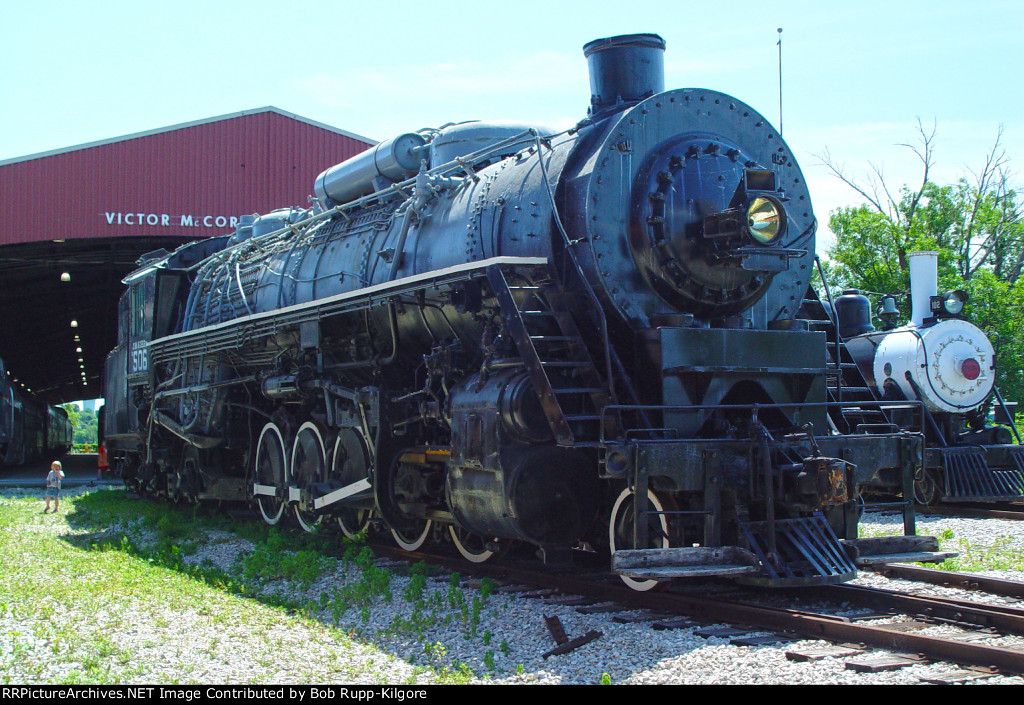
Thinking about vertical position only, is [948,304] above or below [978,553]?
above

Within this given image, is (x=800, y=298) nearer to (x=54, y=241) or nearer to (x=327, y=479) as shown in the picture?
(x=327, y=479)

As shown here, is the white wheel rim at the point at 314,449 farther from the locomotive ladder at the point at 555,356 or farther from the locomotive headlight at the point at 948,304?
the locomotive headlight at the point at 948,304

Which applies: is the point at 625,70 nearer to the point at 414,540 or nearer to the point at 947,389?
the point at 414,540

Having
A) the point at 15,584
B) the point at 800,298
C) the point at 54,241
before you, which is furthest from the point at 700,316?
the point at 54,241

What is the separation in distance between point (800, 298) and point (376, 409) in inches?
144

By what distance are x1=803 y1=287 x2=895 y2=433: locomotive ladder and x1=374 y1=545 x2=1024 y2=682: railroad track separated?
4.92ft

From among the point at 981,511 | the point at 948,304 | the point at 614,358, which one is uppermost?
the point at 948,304

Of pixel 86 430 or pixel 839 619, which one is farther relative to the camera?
pixel 86 430

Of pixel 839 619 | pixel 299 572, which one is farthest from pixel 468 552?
pixel 839 619

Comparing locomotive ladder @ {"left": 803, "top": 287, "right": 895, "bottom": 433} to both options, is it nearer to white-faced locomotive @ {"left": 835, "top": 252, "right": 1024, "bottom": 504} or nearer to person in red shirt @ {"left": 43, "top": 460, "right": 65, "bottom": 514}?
white-faced locomotive @ {"left": 835, "top": 252, "right": 1024, "bottom": 504}

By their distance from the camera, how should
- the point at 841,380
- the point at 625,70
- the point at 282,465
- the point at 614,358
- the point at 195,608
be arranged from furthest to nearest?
the point at 282,465 < the point at 841,380 < the point at 625,70 < the point at 195,608 < the point at 614,358

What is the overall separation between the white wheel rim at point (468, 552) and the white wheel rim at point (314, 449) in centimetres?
168

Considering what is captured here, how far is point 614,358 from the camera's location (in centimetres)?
635

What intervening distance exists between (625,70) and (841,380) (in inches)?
122
